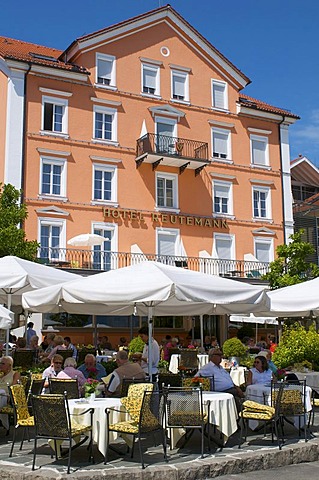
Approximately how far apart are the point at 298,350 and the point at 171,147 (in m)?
17.7

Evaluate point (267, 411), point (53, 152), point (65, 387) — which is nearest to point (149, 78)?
point (53, 152)

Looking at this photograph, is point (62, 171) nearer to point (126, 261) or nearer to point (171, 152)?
point (126, 261)

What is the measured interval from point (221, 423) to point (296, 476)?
1.24m

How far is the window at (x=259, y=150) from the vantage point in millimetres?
32281

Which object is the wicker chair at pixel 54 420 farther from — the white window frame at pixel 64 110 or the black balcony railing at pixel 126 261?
the white window frame at pixel 64 110

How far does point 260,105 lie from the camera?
112 feet

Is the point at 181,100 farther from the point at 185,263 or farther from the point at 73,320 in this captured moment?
the point at 73,320

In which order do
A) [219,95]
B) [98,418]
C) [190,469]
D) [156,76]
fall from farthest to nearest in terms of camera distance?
[219,95]
[156,76]
[98,418]
[190,469]

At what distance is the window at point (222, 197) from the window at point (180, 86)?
4.81m

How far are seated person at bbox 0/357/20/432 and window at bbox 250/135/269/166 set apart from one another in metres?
24.4

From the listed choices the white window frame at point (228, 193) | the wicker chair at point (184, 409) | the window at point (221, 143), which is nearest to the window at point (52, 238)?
the white window frame at point (228, 193)

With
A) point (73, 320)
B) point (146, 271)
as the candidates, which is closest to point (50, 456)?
point (146, 271)

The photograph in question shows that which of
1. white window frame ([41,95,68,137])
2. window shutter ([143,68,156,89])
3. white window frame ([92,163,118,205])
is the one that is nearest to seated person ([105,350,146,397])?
white window frame ([92,163,118,205])

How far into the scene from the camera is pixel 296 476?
24.1 feet
